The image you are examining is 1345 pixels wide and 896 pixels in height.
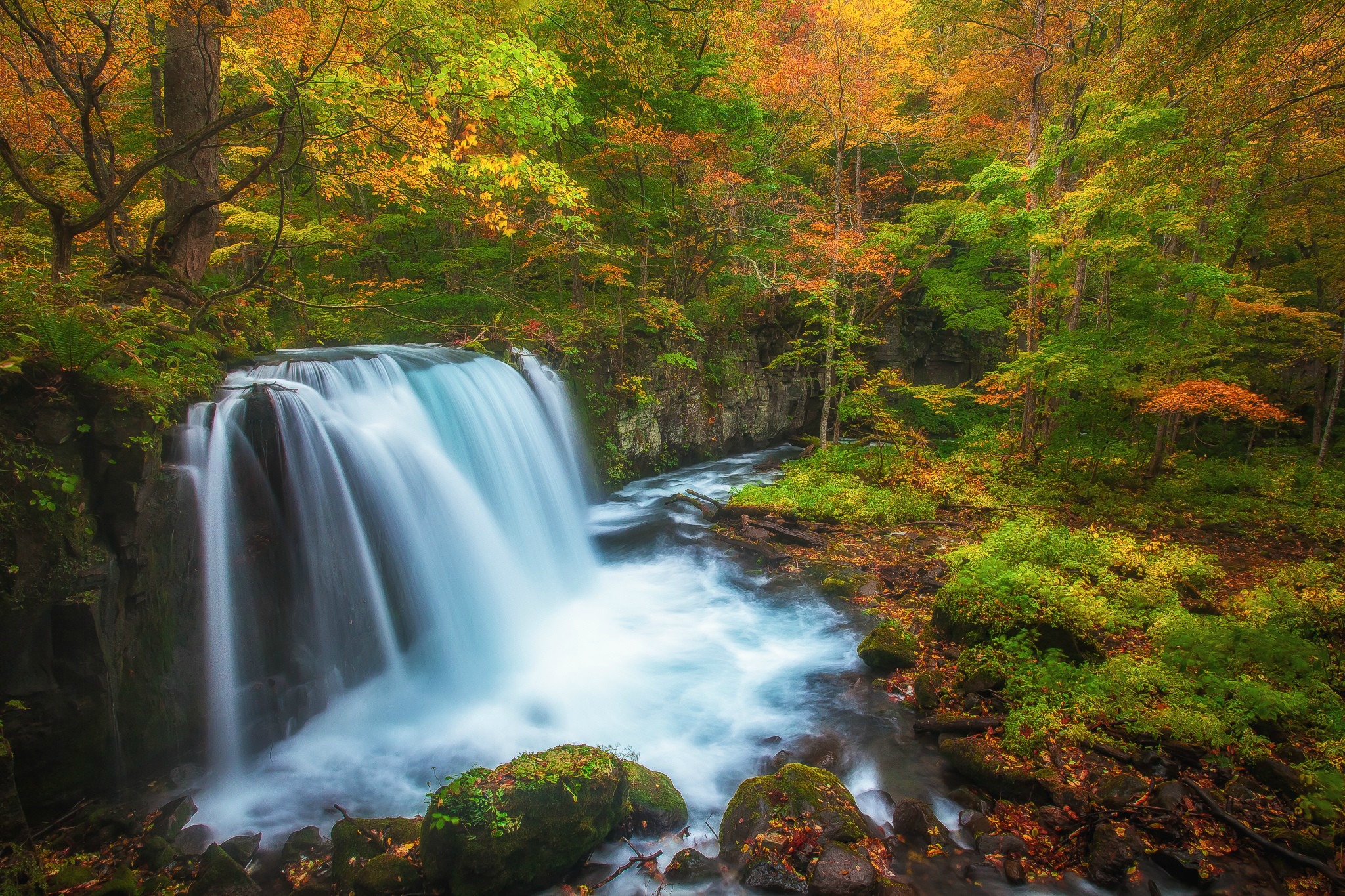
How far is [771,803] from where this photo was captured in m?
4.09

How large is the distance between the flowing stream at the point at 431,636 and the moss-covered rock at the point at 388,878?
0.97 m

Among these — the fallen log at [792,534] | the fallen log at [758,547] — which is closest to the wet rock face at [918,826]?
the fallen log at [758,547]

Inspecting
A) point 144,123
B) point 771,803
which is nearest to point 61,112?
point 144,123

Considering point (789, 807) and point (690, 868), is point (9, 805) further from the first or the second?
point (789, 807)

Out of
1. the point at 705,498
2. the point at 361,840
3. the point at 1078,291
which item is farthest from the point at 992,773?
the point at 1078,291

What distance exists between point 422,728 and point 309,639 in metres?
1.55

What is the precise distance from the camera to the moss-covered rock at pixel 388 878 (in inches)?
143

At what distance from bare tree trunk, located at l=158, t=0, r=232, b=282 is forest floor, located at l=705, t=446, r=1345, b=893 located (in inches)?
365

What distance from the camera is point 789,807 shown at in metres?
4.03

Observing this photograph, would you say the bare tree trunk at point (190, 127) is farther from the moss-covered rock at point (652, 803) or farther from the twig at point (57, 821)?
the moss-covered rock at point (652, 803)

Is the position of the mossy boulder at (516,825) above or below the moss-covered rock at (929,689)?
above

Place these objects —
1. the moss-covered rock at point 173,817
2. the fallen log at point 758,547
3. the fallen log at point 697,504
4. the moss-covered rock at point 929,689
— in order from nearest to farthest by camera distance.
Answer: the moss-covered rock at point 173,817 < the moss-covered rock at point 929,689 < the fallen log at point 758,547 < the fallen log at point 697,504

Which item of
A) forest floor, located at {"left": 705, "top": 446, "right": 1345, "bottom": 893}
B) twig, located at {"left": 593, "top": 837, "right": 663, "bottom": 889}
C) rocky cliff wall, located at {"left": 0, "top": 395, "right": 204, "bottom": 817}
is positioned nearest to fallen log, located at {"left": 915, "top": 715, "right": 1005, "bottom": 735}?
forest floor, located at {"left": 705, "top": 446, "right": 1345, "bottom": 893}

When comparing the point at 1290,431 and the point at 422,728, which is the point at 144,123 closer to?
the point at 422,728
